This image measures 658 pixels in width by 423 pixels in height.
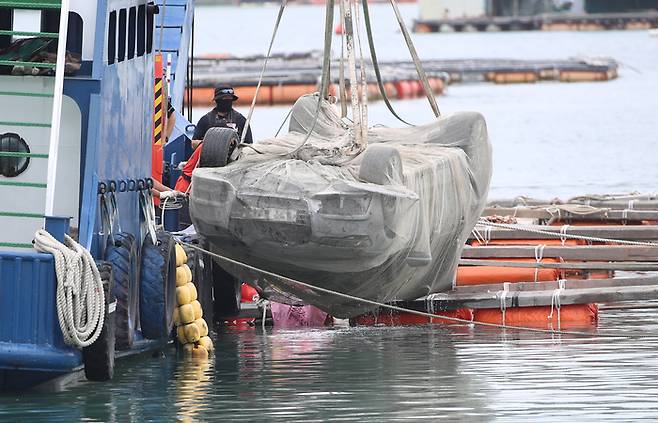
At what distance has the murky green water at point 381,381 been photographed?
12.7m

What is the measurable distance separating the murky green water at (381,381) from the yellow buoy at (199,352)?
0.44 ft

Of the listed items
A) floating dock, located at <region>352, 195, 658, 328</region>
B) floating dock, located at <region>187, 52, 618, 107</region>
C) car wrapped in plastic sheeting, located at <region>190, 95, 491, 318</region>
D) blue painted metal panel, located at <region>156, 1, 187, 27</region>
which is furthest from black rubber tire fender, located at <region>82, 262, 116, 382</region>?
floating dock, located at <region>187, 52, 618, 107</region>

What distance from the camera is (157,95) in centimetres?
1814

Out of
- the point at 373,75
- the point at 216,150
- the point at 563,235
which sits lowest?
the point at 563,235

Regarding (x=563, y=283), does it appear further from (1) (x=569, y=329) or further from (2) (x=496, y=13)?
(2) (x=496, y=13)

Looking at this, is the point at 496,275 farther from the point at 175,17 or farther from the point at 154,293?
the point at 175,17

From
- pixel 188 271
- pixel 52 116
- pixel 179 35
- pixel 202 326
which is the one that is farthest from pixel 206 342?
pixel 179 35

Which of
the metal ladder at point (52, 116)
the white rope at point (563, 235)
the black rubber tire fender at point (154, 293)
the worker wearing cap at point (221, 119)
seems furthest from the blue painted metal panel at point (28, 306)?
the white rope at point (563, 235)

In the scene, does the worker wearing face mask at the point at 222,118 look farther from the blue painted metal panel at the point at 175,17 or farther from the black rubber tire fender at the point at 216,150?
the blue painted metal panel at the point at 175,17

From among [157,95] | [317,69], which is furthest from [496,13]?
[157,95]

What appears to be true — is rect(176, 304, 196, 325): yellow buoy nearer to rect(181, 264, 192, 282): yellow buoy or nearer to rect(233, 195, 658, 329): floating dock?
rect(181, 264, 192, 282): yellow buoy

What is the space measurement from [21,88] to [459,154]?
4.50m

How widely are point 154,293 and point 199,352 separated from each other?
155 cm

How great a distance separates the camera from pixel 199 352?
15398 millimetres
